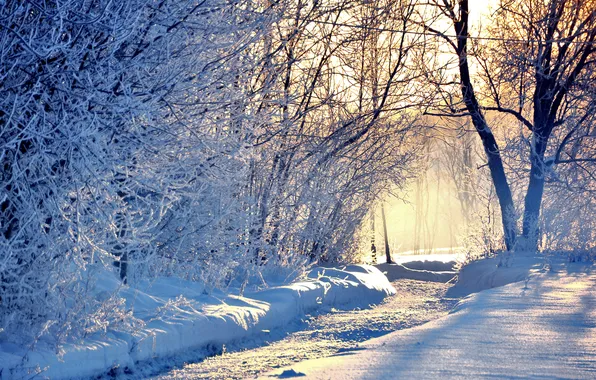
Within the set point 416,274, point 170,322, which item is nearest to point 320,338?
point 170,322

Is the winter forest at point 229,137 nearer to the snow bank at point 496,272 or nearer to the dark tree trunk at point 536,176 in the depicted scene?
the dark tree trunk at point 536,176

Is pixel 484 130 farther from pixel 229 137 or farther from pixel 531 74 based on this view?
pixel 229 137

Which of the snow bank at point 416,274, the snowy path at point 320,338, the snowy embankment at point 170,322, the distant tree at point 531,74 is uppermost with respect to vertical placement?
the distant tree at point 531,74

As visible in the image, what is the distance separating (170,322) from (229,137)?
2317mm

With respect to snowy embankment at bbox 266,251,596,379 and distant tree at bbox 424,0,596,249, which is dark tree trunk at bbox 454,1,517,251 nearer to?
distant tree at bbox 424,0,596,249

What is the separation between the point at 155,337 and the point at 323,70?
264 inches

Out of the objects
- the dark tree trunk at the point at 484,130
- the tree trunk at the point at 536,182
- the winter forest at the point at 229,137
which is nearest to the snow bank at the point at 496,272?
the winter forest at the point at 229,137

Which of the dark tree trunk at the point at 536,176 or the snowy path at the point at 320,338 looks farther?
the dark tree trunk at the point at 536,176

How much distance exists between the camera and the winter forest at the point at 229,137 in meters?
4.57

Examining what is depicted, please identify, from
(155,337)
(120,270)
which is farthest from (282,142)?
(155,337)

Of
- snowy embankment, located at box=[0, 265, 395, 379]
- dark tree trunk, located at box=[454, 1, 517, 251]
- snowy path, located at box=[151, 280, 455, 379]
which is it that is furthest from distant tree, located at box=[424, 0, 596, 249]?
snowy embankment, located at box=[0, 265, 395, 379]

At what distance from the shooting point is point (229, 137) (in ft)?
24.2

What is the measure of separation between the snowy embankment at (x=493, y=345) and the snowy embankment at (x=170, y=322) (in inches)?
49.3

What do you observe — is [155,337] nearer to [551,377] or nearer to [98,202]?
[98,202]
